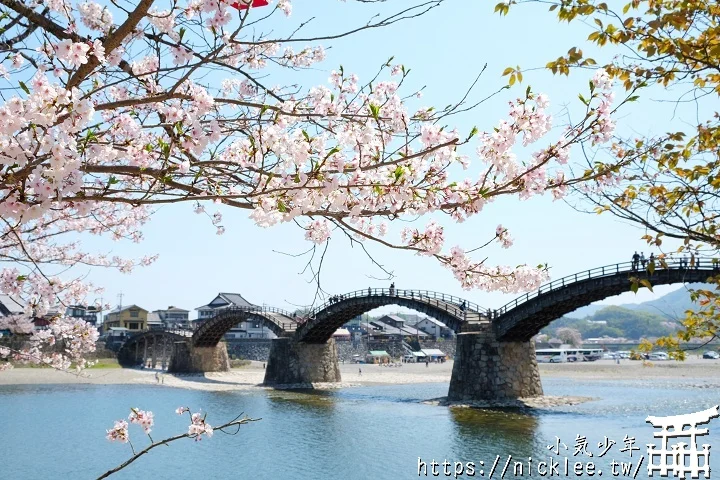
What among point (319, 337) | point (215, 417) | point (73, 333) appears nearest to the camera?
point (73, 333)

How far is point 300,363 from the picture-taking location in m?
49.8

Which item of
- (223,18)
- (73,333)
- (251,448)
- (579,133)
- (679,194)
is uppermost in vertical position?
(223,18)

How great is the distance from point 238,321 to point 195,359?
6.41m

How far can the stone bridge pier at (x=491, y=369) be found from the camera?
34.8 meters

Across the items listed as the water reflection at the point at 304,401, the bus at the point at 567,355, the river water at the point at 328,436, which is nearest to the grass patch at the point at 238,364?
the water reflection at the point at 304,401

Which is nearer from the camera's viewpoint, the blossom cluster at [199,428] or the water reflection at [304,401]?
the blossom cluster at [199,428]

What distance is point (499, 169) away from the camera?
5.70m

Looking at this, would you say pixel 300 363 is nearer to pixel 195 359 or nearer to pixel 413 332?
pixel 195 359

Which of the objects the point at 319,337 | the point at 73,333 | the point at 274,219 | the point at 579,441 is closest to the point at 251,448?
the point at 579,441

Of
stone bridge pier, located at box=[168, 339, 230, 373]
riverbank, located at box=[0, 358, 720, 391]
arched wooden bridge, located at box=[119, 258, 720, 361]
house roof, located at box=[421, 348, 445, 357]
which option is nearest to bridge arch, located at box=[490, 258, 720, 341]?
arched wooden bridge, located at box=[119, 258, 720, 361]

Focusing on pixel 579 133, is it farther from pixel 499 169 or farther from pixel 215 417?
pixel 215 417

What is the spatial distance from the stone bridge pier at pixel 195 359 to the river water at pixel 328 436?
20.1m

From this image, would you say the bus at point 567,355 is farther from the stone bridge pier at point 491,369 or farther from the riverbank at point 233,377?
the stone bridge pier at point 491,369

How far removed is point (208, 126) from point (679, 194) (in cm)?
405
